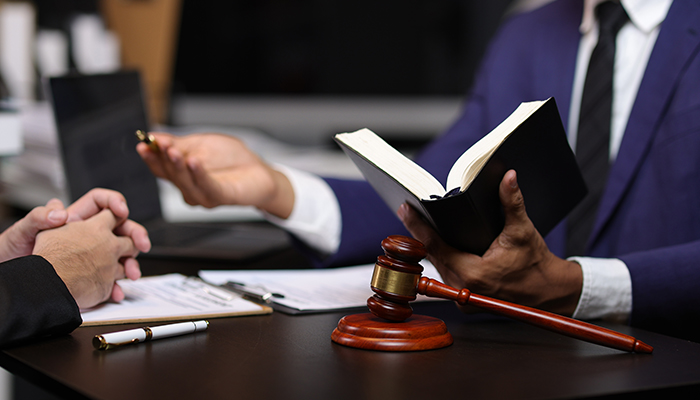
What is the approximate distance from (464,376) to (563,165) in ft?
0.92

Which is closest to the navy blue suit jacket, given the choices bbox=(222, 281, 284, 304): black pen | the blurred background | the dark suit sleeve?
bbox=(222, 281, 284, 304): black pen

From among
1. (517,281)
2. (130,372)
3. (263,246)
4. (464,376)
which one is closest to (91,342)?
(130,372)

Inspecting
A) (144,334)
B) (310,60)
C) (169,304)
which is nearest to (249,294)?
(169,304)

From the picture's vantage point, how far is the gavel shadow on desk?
56 cm

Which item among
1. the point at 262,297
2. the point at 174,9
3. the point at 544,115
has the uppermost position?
the point at 174,9

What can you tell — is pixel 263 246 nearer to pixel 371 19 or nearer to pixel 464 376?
pixel 464 376

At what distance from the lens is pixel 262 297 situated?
731mm

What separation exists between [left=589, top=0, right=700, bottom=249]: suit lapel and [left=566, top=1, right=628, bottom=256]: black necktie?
5 centimetres

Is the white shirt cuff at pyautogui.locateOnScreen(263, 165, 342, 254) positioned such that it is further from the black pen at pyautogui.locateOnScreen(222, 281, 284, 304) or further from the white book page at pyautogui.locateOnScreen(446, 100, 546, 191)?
the white book page at pyautogui.locateOnScreen(446, 100, 546, 191)

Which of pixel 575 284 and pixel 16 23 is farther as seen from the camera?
pixel 16 23

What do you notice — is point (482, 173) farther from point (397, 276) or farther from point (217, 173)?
point (217, 173)

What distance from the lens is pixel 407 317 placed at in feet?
1.94

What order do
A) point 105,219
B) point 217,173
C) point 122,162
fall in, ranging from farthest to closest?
point 122,162 < point 217,173 < point 105,219

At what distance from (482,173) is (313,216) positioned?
1.68 ft
